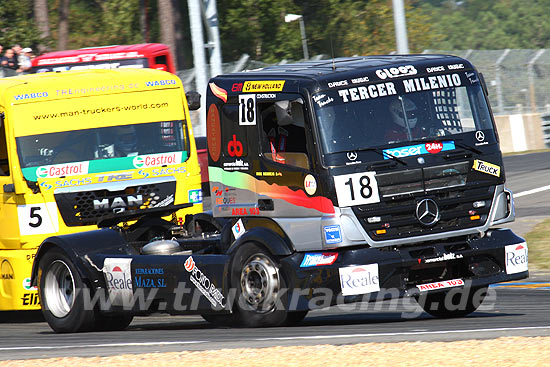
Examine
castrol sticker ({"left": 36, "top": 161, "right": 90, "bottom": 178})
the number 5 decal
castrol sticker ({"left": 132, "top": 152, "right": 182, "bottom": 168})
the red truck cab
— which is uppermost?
castrol sticker ({"left": 36, "top": 161, "right": 90, "bottom": 178})

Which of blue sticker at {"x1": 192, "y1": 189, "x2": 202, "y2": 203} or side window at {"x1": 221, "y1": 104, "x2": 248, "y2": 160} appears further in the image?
blue sticker at {"x1": 192, "y1": 189, "x2": 202, "y2": 203}

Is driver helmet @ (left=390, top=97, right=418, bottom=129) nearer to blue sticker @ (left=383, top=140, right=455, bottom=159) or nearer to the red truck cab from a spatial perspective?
blue sticker @ (left=383, top=140, right=455, bottom=159)

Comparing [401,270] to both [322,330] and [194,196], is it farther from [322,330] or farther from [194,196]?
[194,196]

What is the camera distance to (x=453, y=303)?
35.1 ft

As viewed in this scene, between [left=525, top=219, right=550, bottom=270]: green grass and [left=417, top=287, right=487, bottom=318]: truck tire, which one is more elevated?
[left=417, top=287, right=487, bottom=318]: truck tire

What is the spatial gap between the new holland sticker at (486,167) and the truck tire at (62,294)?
407 centimetres

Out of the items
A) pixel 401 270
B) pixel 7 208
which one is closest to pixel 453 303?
pixel 401 270

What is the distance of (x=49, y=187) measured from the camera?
12297 mm

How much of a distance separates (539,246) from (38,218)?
6975 millimetres

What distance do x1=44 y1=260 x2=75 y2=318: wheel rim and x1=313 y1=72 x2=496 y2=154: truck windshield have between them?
347 cm

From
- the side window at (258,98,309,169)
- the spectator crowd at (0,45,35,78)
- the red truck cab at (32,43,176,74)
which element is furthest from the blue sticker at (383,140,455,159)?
the spectator crowd at (0,45,35,78)

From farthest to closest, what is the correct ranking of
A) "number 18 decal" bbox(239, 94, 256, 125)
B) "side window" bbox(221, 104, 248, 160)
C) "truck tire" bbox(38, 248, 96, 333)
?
"truck tire" bbox(38, 248, 96, 333)
"side window" bbox(221, 104, 248, 160)
"number 18 decal" bbox(239, 94, 256, 125)

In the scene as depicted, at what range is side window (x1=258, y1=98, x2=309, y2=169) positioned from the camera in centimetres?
963

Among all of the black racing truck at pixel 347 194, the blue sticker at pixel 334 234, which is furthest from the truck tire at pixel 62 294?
the blue sticker at pixel 334 234
